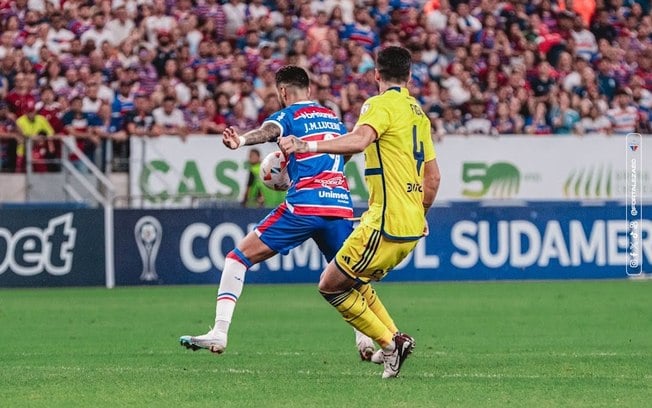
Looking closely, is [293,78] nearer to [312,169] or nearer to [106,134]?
[312,169]

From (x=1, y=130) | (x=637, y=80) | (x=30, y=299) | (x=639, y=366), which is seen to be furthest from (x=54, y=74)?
(x=639, y=366)

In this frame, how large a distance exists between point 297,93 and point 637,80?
1716cm

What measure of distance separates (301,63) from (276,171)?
1355 cm

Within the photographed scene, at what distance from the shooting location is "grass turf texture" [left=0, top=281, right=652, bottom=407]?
8727mm

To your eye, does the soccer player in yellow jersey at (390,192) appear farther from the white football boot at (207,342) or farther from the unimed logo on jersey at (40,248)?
the unimed logo on jersey at (40,248)

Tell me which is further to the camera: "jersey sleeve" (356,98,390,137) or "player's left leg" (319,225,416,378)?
"player's left leg" (319,225,416,378)

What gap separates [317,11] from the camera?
25906mm

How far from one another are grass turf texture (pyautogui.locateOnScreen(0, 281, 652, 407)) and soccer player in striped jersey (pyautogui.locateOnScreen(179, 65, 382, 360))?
29.9 inches

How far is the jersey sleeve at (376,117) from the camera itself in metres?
9.28

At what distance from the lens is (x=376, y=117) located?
367 inches

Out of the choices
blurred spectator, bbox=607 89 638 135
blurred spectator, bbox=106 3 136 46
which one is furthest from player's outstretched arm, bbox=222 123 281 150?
blurred spectator, bbox=607 89 638 135

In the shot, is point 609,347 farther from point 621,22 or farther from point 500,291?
point 621,22

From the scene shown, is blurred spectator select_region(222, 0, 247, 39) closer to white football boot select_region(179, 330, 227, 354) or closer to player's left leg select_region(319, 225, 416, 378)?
white football boot select_region(179, 330, 227, 354)

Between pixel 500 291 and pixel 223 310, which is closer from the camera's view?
pixel 223 310
